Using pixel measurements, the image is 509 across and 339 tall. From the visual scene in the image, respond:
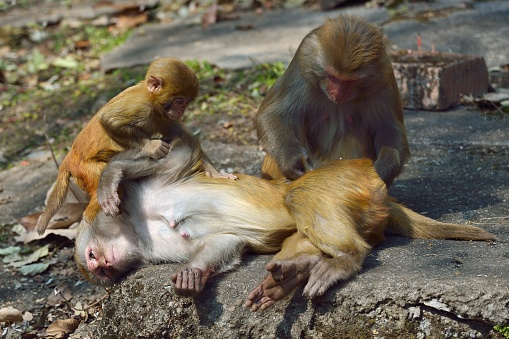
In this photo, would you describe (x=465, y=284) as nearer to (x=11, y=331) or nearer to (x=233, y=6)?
(x=11, y=331)

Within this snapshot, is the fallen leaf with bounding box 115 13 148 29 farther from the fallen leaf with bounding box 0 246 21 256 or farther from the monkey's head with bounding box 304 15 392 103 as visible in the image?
the monkey's head with bounding box 304 15 392 103

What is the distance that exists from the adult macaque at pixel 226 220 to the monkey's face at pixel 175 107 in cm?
29

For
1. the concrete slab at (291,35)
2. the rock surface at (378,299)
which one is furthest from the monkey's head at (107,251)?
the concrete slab at (291,35)

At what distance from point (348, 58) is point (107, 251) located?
178cm

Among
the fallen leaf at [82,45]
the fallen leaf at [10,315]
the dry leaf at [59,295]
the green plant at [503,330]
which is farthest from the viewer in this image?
the fallen leaf at [82,45]

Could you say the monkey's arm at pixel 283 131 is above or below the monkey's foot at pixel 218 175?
above

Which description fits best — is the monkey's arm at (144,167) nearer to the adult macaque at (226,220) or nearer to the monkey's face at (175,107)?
the adult macaque at (226,220)

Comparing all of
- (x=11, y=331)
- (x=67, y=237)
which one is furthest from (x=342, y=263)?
(x=67, y=237)

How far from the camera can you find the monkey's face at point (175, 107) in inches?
197

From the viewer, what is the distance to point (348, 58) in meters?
4.56

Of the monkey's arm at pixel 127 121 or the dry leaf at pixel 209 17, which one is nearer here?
the monkey's arm at pixel 127 121

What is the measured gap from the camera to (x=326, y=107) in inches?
203

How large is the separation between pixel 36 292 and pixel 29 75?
5.26 m

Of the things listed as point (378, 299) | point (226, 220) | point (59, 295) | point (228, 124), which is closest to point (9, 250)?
point (59, 295)
